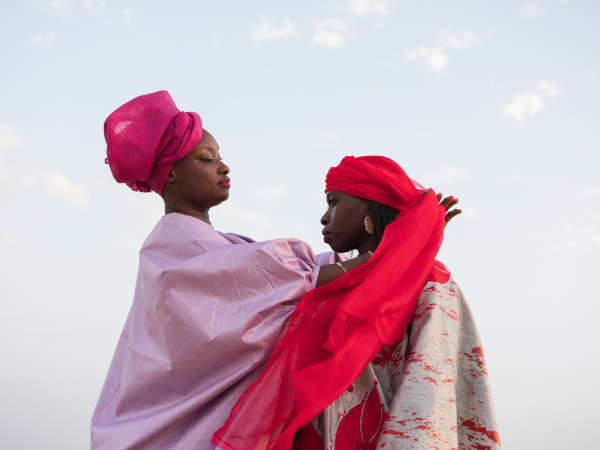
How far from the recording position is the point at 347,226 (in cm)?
347

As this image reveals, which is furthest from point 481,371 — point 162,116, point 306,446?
point 162,116

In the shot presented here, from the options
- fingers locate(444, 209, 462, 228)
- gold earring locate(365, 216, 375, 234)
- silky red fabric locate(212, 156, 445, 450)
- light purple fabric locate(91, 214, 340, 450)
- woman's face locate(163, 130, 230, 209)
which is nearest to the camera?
silky red fabric locate(212, 156, 445, 450)

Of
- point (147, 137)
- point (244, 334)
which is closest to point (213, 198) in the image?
point (147, 137)

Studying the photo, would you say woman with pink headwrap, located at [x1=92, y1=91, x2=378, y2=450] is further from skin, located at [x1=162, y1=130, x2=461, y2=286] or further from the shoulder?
the shoulder

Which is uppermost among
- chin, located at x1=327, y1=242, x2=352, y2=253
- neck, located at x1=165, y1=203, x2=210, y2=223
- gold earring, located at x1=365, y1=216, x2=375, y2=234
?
gold earring, located at x1=365, y1=216, x2=375, y2=234

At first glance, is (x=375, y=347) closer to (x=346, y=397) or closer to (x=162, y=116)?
(x=346, y=397)

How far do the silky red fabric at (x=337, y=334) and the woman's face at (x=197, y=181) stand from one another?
3.47ft

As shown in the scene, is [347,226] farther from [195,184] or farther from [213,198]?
[195,184]

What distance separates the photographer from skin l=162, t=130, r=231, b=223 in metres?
3.58

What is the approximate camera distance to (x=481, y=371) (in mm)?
3014

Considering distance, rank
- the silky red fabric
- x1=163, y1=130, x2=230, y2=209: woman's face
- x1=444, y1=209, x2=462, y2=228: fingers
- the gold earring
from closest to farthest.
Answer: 1. the silky red fabric
2. x1=444, y1=209, x2=462, y2=228: fingers
3. the gold earring
4. x1=163, y1=130, x2=230, y2=209: woman's face

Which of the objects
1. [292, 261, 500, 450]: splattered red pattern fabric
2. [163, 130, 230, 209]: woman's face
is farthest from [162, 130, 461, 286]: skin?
[292, 261, 500, 450]: splattered red pattern fabric

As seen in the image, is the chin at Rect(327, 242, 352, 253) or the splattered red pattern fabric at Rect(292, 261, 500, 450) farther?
the chin at Rect(327, 242, 352, 253)

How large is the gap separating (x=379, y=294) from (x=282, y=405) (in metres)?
0.68
